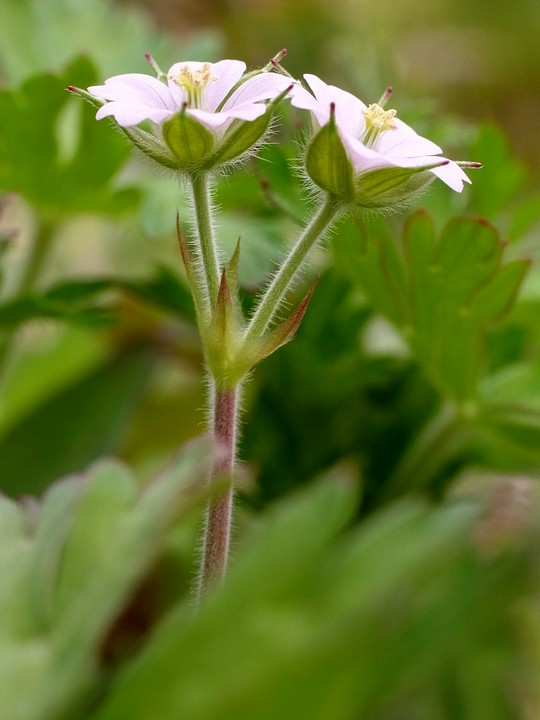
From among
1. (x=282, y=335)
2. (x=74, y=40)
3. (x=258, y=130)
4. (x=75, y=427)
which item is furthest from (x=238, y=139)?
(x=74, y=40)

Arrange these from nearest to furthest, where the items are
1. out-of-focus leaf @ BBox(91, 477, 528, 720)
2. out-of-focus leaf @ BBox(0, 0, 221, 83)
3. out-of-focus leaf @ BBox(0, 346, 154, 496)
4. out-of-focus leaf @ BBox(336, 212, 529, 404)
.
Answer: out-of-focus leaf @ BBox(91, 477, 528, 720) → out-of-focus leaf @ BBox(336, 212, 529, 404) → out-of-focus leaf @ BBox(0, 346, 154, 496) → out-of-focus leaf @ BBox(0, 0, 221, 83)

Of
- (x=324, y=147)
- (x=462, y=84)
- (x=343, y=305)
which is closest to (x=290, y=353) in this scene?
(x=343, y=305)

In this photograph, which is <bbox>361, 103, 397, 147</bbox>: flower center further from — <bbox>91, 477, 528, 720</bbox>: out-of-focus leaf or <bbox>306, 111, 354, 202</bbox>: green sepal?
<bbox>91, 477, 528, 720</bbox>: out-of-focus leaf

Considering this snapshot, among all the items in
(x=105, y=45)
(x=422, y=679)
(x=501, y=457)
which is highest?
(x=105, y=45)

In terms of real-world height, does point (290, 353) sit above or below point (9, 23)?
below

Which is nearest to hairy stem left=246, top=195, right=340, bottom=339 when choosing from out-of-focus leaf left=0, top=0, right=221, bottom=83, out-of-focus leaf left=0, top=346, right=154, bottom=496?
out-of-focus leaf left=0, top=346, right=154, bottom=496

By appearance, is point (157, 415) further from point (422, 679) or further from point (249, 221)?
point (422, 679)
